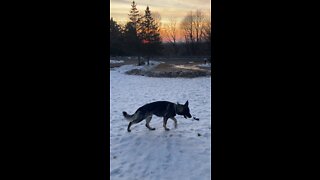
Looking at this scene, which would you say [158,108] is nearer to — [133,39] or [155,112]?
[155,112]

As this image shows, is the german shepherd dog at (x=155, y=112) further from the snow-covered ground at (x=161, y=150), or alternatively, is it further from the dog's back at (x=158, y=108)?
the snow-covered ground at (x=161, y=150)

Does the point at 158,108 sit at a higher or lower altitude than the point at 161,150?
higher

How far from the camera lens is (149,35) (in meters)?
22.7

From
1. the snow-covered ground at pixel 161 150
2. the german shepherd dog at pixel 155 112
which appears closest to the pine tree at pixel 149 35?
the snow-covered ground at pixel 161 150

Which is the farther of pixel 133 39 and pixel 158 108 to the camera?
pixel 133 39

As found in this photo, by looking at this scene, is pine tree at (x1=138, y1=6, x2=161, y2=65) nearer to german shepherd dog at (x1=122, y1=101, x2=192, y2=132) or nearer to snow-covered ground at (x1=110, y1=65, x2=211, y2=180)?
snow-covered ground at (x1=110, y1=65, x2=211, y2=180)

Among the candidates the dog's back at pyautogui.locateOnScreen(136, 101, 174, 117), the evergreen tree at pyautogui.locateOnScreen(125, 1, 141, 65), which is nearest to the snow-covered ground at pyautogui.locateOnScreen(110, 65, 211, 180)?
the dog's back at pyautogui.locateOnScreen(136, 101, 174, 117)

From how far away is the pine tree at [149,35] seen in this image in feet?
73.7

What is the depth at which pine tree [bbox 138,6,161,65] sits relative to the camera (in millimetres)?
22453

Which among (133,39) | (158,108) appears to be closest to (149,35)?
(133,39)

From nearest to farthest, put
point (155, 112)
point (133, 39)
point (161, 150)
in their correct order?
point (161, 150), point (155, 112), point (133, 39)

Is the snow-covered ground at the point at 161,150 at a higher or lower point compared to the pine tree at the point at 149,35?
lower
